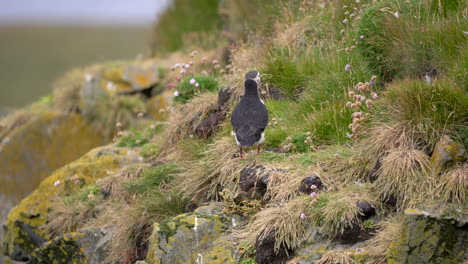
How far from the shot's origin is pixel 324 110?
21.1ft

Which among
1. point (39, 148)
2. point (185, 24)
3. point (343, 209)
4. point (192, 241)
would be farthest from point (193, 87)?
point (185, 24)

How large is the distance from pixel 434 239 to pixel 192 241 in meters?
2.17

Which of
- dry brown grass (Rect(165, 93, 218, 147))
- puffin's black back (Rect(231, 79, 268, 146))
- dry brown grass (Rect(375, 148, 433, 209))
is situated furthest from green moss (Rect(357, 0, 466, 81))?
dry brown grass (Rect(165, 93, 218, 147))

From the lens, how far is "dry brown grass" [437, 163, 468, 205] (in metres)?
4.48

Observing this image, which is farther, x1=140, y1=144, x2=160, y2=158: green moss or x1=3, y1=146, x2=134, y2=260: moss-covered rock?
x1=140, y1=144, x2=160, y2=158: green moss

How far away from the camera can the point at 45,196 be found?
8328mm

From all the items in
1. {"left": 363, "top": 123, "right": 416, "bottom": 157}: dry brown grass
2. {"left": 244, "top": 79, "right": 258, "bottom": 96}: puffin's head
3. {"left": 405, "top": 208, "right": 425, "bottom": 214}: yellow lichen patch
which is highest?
{"left": 244, "top": 79, "right": 258, "bottom": 96}: puffin's head

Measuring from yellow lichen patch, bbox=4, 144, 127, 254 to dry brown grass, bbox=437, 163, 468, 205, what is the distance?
4.56 m

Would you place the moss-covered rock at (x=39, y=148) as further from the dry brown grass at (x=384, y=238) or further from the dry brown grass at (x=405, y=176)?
the dry brown grass at (x=384, y=238)

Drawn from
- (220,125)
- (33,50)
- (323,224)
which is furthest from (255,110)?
(33,50)

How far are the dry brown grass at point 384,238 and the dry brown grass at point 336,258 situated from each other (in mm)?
171

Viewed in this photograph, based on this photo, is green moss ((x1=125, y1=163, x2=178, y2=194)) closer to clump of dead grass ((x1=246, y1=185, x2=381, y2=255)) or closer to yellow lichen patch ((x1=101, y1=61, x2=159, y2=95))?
clump of dead grass ((x1=246, y1=185, x2=381, y2=255))

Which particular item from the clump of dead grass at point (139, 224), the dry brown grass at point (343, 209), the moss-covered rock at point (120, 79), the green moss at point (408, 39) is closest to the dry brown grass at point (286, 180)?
the dry brown grass at point (343, 209)

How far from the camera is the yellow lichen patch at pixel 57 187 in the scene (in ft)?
26.4
